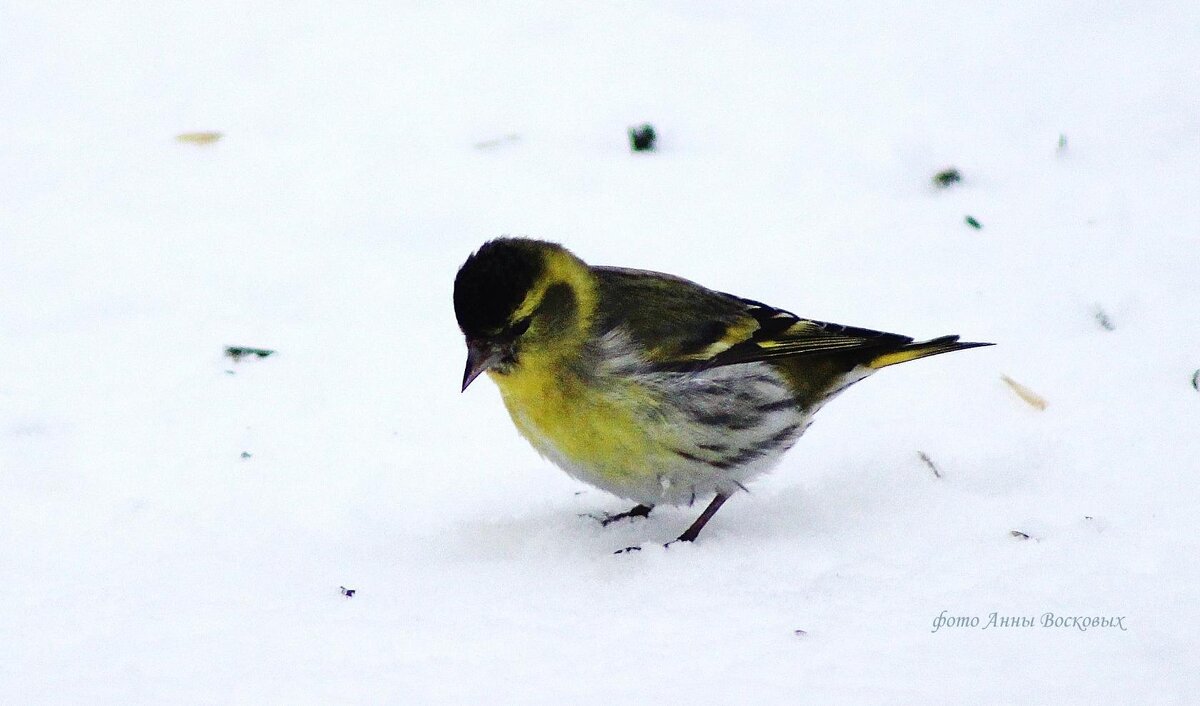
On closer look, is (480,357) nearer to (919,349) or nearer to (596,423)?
(596,423)

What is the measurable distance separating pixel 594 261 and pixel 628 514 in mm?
2049

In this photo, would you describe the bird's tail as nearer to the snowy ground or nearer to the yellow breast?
the snowy ground

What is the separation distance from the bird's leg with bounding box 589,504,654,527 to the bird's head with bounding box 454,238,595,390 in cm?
67

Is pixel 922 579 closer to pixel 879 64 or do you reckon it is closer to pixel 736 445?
pixel 736 445

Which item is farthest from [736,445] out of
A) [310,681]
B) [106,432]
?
[106,432]

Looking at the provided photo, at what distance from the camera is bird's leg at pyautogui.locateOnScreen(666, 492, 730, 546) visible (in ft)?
15.8

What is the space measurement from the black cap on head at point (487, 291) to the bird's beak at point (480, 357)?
0.04 metres

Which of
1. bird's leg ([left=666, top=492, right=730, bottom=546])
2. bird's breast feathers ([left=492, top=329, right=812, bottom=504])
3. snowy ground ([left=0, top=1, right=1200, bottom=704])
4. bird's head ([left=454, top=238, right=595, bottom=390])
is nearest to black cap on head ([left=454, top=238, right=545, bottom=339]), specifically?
bird's head ([left=454, top=238, right=595, bottom=390])

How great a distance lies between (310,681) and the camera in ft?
12.2


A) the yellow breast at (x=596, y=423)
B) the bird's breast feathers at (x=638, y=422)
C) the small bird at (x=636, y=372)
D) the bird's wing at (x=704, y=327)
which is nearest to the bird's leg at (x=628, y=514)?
the small bird at (x=636, y=372)

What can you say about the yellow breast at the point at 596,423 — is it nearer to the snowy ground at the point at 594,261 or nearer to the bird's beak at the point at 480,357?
the bird's beak at the point at 480,357

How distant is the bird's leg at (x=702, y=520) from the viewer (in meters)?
4.81

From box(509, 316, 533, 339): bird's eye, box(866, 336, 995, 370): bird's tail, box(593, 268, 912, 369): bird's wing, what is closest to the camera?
box(509, 316, 533, 339): bird's eye

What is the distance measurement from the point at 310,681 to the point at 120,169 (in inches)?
183
